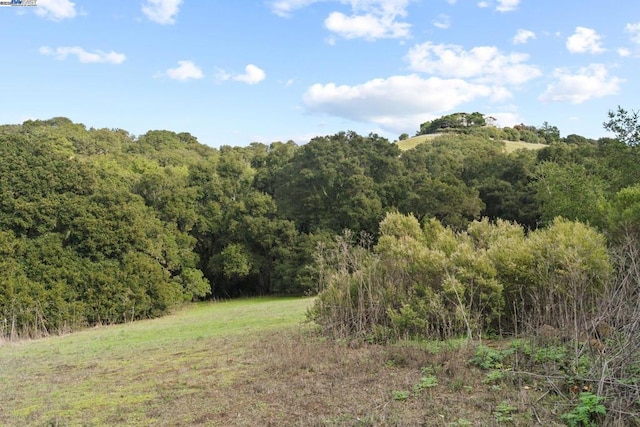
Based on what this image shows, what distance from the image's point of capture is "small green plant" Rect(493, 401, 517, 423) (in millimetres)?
3941

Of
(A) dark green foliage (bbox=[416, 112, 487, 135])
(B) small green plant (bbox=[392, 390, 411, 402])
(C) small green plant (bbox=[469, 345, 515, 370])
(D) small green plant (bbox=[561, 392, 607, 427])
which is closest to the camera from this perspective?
(D) small green plant (bbox=[561, 392, 607, 427])

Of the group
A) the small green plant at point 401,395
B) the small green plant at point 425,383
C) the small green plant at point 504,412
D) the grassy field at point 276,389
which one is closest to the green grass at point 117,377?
the grassy field at point 276,389

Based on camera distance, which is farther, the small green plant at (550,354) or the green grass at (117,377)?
the green grass at (117,377)

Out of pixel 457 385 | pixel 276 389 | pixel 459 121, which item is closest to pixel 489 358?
pixel 457 385

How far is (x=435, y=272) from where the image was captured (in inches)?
305

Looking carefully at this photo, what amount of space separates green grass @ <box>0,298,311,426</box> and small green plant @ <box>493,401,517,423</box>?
2834mm

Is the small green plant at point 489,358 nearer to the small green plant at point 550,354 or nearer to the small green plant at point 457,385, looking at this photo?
the small green plant at point 550,354

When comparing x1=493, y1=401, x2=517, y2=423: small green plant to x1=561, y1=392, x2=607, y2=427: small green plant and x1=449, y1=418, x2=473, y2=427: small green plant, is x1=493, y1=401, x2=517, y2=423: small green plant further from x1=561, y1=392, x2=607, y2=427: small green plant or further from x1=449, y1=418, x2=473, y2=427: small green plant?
x1=561, y1=392, x2=607, y2=427: small green plant

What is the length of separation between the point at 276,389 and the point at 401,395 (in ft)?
4.83

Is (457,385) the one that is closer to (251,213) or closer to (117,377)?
(117,377)

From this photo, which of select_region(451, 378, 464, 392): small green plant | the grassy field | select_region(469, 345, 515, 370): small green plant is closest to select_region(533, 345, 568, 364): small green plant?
select_region(469, 345, 515, 370): small green plant

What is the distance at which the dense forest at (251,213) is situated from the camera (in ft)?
41.7

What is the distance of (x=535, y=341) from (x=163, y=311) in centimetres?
1915

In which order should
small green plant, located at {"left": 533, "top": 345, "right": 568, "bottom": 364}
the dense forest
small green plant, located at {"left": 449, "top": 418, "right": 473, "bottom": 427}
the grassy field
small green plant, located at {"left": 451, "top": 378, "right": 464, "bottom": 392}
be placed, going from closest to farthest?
small green plant, located at {"left": 449, "top": 418, "right": 473, "bottom": 427}
the grassy field
small green plant, located at {"left": 451, "top": 378, "right": 464, "bottom": 392}
small green plant, located at {"left": 533, "top": 345, "right": 568, "bottom": 364}
the dense forest
